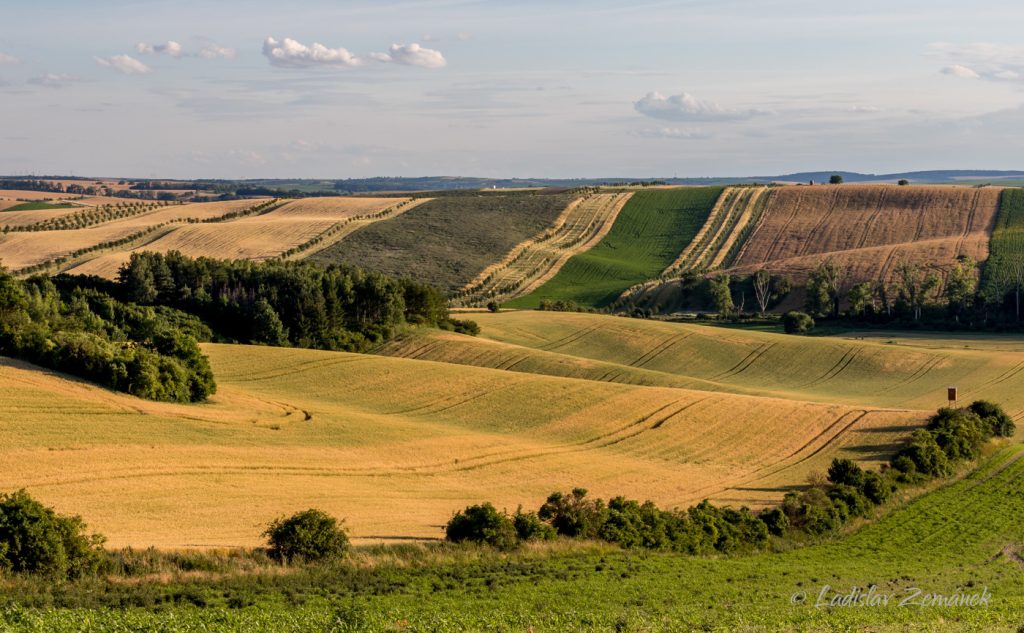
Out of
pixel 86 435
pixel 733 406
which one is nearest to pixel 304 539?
pixel 86 435

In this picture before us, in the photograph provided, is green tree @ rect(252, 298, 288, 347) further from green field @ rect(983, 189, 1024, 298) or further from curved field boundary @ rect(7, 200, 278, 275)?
green field @ rect(983, 189, 1024, 298)

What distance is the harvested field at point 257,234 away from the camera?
124188 mm

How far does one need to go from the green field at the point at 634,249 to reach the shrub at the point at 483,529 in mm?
86081

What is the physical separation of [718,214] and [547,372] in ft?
325

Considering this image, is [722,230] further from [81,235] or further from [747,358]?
[81,235]

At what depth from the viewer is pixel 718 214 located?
161125mm

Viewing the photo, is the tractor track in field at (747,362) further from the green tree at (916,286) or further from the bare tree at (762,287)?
the bare tree at (762,287)

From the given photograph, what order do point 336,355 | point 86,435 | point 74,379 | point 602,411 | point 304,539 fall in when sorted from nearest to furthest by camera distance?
point 304,539 → point 86,435 → point 74,379 → point 602,411 → point 336,355

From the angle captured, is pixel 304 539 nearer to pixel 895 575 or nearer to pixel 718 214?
pixel 895 575

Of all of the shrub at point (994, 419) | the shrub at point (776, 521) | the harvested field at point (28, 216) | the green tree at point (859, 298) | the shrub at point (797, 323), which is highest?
the harvested field at point (28, 216)

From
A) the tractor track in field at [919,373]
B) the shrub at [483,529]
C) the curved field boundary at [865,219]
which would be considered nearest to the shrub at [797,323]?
the tractor track in field at [919,373]

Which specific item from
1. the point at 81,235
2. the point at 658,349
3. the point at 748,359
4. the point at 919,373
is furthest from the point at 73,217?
the point at 919,373

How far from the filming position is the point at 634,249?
14838 cm

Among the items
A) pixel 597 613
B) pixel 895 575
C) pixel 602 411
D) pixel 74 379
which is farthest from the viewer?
pixel 602 411
